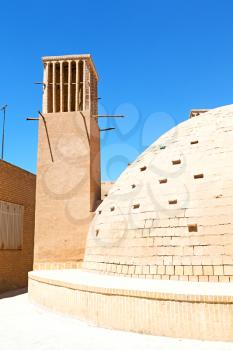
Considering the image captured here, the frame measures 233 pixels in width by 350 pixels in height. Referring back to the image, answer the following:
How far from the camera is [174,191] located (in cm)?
990

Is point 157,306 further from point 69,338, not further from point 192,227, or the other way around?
point 192,227

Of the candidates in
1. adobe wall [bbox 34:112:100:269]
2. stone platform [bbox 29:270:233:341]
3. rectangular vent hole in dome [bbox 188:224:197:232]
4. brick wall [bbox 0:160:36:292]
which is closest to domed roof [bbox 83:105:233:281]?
rectangular vent hole in dome [bbox 188:224:197:232]

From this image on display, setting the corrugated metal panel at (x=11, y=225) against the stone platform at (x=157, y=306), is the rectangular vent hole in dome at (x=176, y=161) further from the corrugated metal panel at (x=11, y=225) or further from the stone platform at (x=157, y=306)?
the corrugated metal panel at (x=11, y=225)

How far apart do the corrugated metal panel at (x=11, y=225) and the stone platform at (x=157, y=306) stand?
26.7 ft

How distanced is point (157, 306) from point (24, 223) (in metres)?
12.7

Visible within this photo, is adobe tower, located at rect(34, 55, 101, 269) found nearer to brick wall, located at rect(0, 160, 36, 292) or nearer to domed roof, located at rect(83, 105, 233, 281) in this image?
brick wall, located at rect(0, 160, 36, 292)

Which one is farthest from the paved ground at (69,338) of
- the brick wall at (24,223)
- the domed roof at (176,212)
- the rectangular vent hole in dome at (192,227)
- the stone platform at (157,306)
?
the brick wall at (24,223)

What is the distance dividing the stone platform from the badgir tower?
2 cm

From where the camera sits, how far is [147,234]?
962cm

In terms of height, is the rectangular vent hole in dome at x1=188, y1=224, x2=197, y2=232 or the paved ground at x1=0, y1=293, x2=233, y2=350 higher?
the rectangular vent hole in dome at x1=188, y1=224, x2=197, y2=232

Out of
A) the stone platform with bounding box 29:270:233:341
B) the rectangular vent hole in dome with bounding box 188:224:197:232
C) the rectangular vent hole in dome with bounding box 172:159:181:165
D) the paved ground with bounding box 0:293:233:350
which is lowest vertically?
the paved ground with bounding box 0:293:233:350

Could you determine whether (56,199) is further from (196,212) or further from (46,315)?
(196,212)

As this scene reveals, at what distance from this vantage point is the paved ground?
20.5 ft

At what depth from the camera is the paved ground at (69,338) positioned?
6250 millimetres
